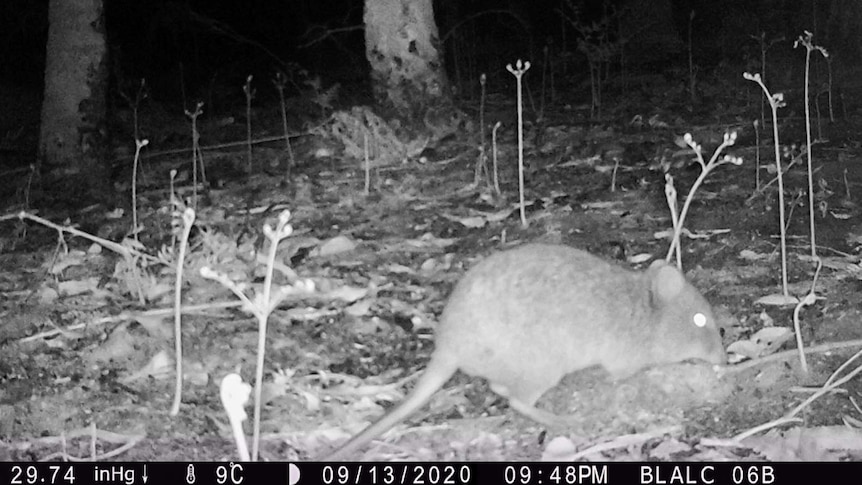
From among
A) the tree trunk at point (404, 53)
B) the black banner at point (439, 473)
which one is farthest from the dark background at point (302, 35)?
the black banner at point (439, 473)

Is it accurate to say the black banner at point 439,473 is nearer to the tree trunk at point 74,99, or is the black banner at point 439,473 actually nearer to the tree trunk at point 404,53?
the tree trunk at point 74,99

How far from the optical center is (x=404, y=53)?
570 cm

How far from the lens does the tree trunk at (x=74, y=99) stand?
536 cm

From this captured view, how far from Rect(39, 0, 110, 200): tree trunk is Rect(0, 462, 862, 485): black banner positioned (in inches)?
114

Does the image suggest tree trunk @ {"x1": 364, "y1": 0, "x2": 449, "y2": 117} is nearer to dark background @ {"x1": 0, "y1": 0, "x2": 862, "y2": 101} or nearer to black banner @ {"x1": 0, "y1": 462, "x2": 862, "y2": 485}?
dark background @ {"x1": 0, "y1": 0, "x2": 862, "y2": 101}

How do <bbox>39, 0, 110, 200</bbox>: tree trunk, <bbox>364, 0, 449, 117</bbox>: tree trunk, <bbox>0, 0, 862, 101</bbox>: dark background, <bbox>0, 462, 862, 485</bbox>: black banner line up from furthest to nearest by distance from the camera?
<bbox>0, 0, 862, 101</bbox>: dark background, <bbox>364, 0, 449, 117</bbox>: tree trunk, <bbox>39, 0, 110, 200</bbox>: tree trunk, <bbox>0, 462, 862, 485</bbox>: black banner

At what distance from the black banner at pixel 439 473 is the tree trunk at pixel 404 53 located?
3301mm

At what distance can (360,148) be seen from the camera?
552 centimetres

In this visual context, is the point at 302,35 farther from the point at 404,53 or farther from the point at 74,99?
the point at 74,99

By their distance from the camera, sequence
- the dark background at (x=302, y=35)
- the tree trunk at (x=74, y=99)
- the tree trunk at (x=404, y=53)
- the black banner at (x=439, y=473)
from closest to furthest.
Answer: the black banner at (x=439, y=473) < the tree trunk at (x=74, y=99) < the tree trunk at (x=404, y=53) < the dark background at (x=302, y=35)

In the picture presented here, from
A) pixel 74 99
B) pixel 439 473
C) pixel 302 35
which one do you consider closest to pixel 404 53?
pixel 74 99

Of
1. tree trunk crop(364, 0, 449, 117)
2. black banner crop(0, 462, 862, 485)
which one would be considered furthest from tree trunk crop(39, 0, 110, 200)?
black banner crop(0, 462, 862, 485)

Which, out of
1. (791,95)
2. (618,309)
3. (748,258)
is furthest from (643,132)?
(618,309)

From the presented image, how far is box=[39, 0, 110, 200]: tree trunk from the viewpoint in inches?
211
